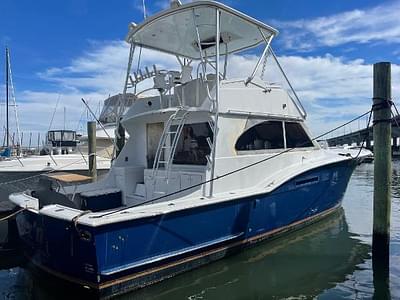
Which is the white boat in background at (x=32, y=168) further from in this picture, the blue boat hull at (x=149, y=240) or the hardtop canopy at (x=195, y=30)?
the blue boat hull at (x=149, y=240)

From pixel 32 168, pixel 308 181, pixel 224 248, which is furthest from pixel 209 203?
pixel 32 168

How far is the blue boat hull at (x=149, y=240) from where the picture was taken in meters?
4.78

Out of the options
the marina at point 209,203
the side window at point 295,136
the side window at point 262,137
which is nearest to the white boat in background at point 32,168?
the marina at point 209,203

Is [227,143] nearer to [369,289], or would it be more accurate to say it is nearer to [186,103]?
[186,103]

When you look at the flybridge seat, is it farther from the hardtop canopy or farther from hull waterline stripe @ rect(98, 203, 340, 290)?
hull waterline stripe @ rect(98, 203, 340, 290)

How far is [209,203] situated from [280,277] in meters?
1.57

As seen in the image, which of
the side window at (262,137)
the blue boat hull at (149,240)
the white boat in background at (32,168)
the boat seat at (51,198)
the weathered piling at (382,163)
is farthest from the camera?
the white boat in background at (32,168)

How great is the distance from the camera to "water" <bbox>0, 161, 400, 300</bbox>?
530 cm

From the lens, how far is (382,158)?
6277 millimetres

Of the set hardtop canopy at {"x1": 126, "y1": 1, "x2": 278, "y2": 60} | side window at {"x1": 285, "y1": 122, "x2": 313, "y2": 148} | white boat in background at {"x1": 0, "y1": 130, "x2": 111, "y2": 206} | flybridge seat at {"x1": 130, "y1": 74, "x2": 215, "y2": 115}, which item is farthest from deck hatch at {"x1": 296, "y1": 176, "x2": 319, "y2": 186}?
white boat in background at {"x1": 0, "y1": 130, "x2": 111, "y2": 206}

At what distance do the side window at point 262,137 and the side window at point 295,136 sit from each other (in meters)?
0.27

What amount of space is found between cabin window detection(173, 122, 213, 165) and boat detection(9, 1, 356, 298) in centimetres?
2

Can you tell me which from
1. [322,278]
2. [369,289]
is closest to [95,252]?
[322,278]

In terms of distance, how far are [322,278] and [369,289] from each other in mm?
676
